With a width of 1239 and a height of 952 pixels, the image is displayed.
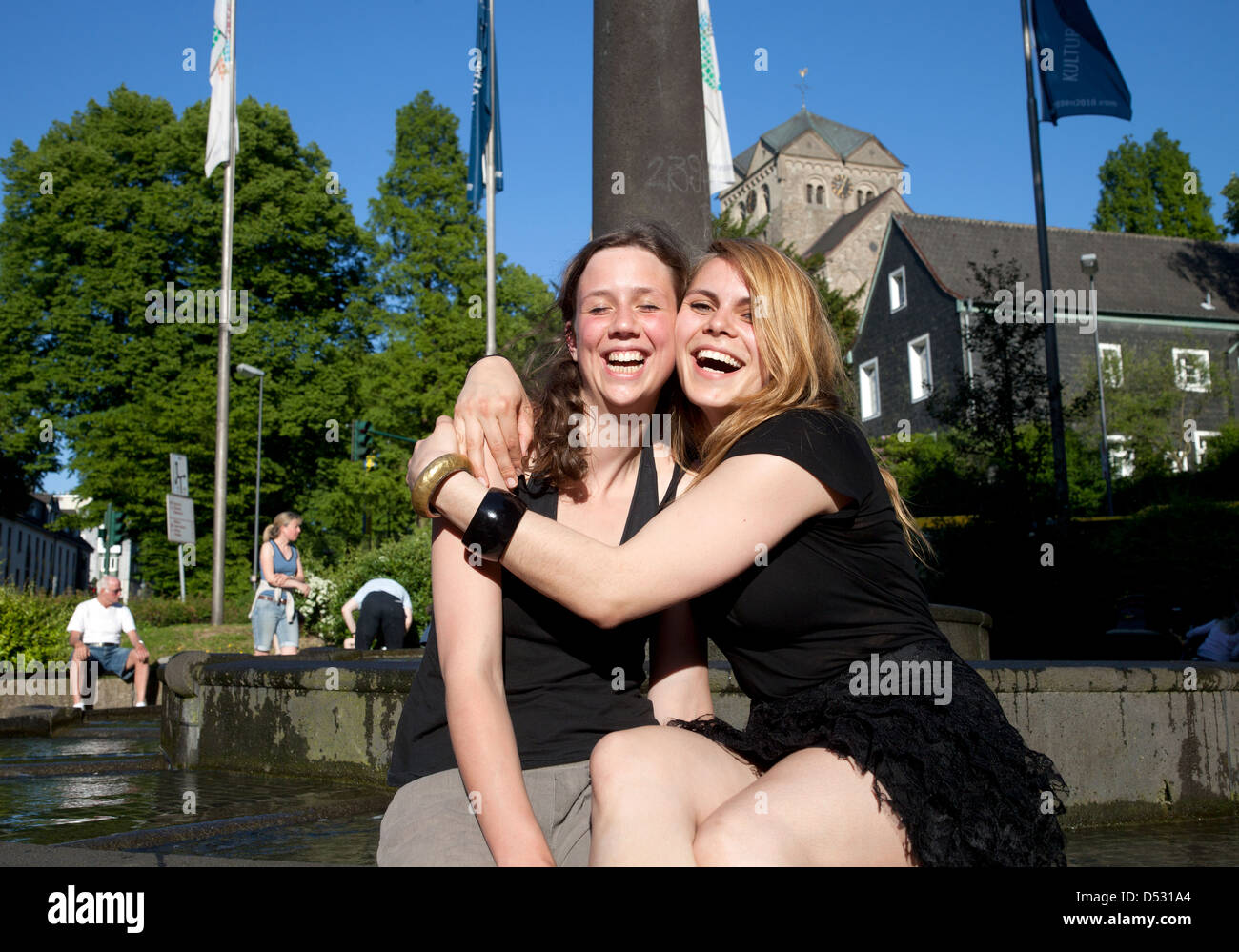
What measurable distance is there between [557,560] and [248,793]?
3.43 meters

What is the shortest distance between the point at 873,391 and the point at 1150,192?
2984 cm

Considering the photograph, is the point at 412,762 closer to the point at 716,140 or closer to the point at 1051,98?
the point at 716,140

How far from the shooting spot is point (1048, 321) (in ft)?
52.1

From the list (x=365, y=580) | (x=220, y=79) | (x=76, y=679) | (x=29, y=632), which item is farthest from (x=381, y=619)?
(x=220, y=79)

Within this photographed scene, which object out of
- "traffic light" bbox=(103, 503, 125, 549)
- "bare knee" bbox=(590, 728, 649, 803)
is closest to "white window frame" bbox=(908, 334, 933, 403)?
"traffic light" bbox=(103, 503, 125, 549)

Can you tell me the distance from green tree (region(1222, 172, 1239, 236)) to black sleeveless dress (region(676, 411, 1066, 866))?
147 feet

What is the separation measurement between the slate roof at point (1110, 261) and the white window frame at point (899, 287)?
5.17 ft

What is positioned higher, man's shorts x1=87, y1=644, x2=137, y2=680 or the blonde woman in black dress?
the blonde woman in black dress

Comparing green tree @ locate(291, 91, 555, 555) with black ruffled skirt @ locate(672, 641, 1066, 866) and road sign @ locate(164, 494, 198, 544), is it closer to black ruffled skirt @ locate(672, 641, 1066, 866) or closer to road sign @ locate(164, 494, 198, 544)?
road sign @ locate(164, 494, 198, 544)

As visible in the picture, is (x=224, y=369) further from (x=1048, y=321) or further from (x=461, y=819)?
(x=461, y=819)

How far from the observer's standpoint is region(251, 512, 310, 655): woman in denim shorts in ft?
44.5

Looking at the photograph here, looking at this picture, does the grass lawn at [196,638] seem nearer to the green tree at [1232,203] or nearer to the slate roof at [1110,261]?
the slate roof at [1110,261]

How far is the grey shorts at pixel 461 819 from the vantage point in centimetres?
221

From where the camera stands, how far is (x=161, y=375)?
109 ft
